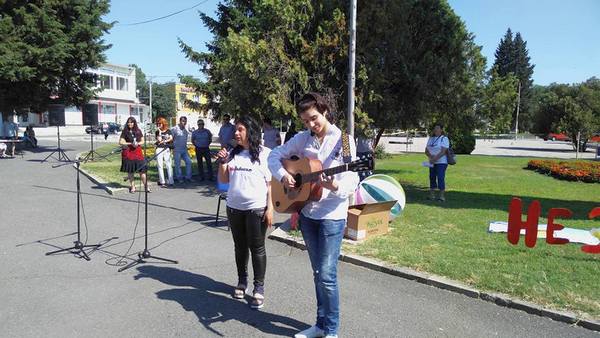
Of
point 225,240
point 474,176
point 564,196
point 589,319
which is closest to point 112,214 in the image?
point 225,240

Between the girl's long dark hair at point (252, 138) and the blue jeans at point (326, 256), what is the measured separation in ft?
3.46

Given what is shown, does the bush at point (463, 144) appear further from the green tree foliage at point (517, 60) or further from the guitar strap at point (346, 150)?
the green tree foliage at point (517, 60)

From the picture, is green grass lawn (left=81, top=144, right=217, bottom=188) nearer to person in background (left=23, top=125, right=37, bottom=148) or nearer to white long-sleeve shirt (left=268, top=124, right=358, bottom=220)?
white long-sleeve shirt (left=268, top=124, right=358, bottom=220)

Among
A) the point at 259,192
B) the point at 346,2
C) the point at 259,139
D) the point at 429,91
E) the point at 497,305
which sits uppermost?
the point at 346,2

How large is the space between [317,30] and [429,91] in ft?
10.7

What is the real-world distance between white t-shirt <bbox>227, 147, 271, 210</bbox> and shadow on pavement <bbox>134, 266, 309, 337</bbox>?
1.02m

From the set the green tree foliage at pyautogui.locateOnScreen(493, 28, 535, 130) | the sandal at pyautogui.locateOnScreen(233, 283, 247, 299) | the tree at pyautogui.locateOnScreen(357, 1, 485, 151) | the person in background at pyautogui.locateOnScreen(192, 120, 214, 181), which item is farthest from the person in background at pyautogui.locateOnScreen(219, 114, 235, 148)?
the green tree foliage at pyautogui.locateOnScreen(493, 28, 535, 130)

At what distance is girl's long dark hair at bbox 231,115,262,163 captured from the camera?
4602mm

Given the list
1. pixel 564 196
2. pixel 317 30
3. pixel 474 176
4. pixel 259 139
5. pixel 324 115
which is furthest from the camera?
pixel 474 176

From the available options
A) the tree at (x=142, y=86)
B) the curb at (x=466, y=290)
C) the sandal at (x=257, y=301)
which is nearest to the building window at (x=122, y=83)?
the tree at (x=142, y=86)

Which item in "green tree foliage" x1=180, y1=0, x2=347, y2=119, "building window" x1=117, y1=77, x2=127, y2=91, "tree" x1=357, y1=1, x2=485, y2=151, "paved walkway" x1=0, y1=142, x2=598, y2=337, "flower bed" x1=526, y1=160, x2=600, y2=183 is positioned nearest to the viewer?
"paved walkway" x1=0, y1=142, x2=598, y2=337

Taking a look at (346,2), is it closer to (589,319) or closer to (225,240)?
(225,240)

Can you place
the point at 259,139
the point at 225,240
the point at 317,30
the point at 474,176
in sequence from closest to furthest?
1. the point at 259,139
2. the point at 225,240
3. the point at 317,30
4. the point at 474,176

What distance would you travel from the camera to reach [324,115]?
3.66 meters
